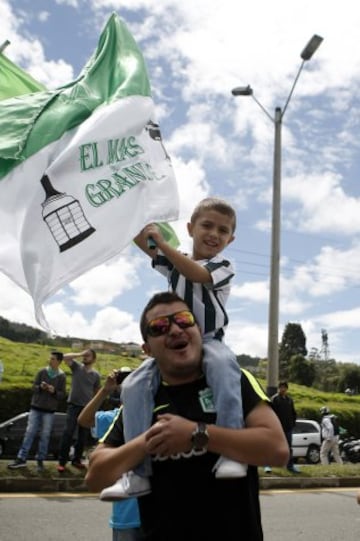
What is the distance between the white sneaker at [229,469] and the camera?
2.01 m

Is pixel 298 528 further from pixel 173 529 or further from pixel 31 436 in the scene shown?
pixel 173 529

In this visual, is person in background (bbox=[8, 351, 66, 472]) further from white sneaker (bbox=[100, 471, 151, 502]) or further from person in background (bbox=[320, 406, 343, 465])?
person in background (bbox=[320, 406, 343, 465])

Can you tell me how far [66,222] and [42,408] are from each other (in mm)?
6917

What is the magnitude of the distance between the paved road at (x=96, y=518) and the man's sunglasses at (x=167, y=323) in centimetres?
460

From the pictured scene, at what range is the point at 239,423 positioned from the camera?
6.93 ft

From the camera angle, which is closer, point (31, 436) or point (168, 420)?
point (168, 420)

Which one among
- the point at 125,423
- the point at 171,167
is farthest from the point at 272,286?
the point at 125,423

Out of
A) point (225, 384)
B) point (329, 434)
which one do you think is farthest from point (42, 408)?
point (329, 434)

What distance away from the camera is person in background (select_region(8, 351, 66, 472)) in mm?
9336

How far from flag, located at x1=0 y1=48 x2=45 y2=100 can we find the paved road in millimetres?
4070

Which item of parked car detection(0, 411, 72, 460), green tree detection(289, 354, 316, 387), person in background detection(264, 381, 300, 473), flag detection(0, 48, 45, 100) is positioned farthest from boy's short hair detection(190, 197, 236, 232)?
green tree detection(289, 354, 316, 387)

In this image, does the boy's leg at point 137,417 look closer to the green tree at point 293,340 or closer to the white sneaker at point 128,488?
the white sneaker at point 128,488

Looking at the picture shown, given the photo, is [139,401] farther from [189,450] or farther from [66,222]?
[66,222]

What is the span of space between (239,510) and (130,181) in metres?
1.79
